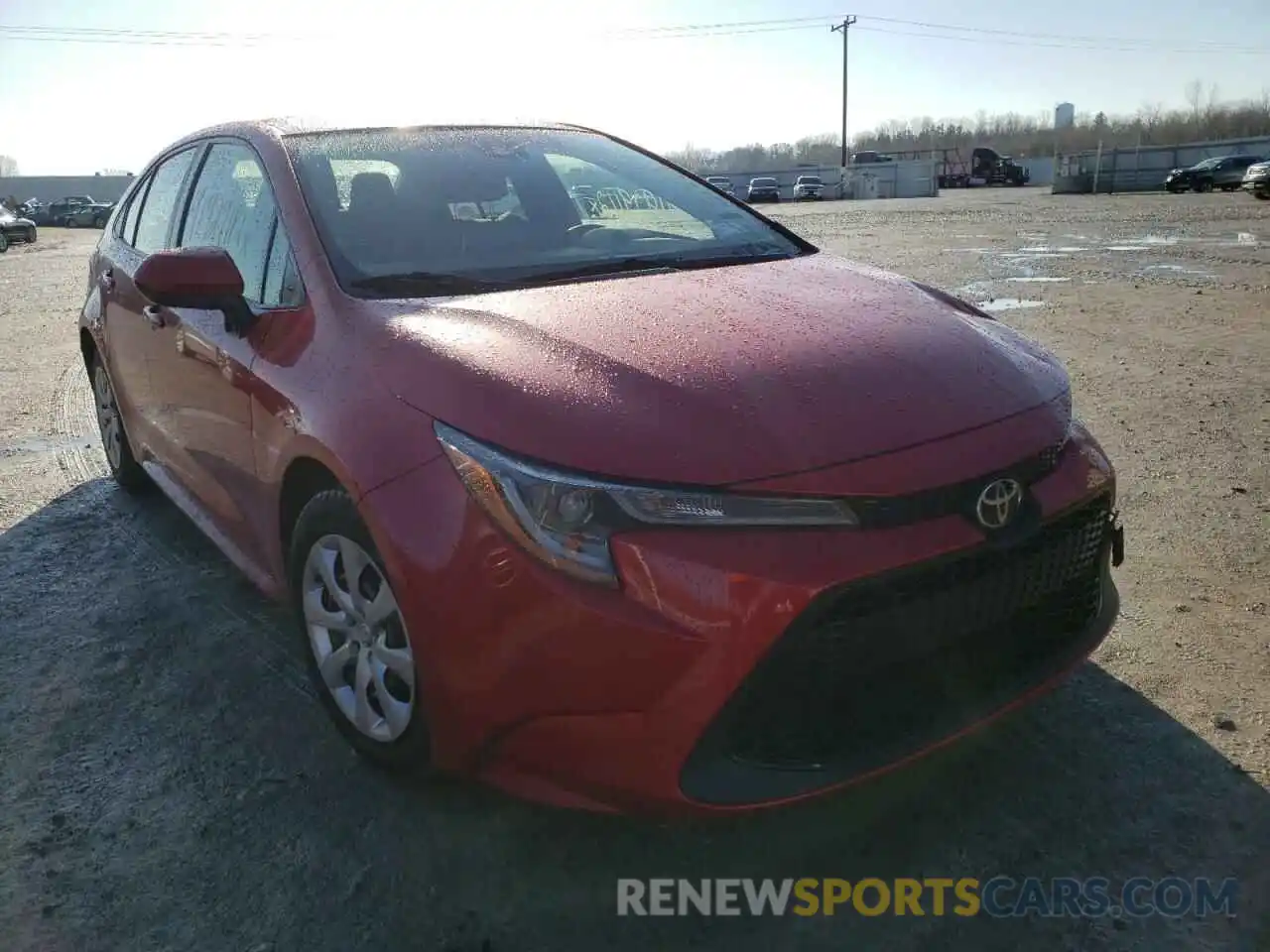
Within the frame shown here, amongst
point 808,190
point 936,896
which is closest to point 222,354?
point 936,896

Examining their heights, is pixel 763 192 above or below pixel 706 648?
below

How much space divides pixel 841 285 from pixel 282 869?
196 centimetres

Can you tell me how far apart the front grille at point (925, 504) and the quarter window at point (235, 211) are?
1.80 m

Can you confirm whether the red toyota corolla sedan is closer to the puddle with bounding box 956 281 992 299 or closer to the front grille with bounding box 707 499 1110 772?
the front grille with bounding box 707 499 1110 772

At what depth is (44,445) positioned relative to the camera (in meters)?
5.44

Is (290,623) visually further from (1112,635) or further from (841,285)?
(1112,635)

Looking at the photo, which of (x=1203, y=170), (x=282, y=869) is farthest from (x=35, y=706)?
(x=1203, y=170)

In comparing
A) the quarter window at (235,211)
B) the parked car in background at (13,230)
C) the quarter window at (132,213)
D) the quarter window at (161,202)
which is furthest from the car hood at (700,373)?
the parked car in background at (13,230)

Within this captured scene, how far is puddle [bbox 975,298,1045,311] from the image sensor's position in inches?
342

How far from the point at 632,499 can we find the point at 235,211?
79.9 inches

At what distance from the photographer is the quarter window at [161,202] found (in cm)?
375

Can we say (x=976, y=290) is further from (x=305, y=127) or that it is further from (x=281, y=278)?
(x=281, y=278)

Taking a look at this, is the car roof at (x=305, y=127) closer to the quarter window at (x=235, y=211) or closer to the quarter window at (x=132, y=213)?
the quarter window at (x=235, y=211)

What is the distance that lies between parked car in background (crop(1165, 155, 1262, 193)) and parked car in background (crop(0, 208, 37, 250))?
127ft
